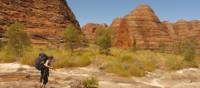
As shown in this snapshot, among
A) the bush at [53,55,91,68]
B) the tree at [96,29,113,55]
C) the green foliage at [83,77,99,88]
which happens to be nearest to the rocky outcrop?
the tree at [96,29,113,55]

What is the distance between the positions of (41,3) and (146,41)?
92586 mm

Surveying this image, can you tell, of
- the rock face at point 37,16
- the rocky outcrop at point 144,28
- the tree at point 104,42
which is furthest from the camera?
the rocky outcrop at point 144,28

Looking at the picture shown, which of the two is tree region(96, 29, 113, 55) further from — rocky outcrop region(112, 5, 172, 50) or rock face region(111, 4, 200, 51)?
rocky outcrop region(112, 5, 172, 50)

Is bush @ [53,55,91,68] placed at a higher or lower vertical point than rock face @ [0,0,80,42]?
lower

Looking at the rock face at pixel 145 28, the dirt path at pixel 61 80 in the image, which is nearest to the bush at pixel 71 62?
the dirt path at pixel 61 80

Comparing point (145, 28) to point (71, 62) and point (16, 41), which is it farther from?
point (71, 62)

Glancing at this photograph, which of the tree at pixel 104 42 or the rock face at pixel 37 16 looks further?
the rock face at pixel 37 16

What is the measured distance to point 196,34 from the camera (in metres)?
181

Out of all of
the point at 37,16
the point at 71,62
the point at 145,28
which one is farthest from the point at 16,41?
the point at 145,28

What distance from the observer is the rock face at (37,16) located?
61.2 meters

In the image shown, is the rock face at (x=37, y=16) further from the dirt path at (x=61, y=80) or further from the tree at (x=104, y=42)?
the dirt path at (x=61, y=80)

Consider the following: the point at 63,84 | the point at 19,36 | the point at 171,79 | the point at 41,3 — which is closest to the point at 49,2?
the point at 41,3

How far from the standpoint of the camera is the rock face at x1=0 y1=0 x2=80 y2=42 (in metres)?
61.2

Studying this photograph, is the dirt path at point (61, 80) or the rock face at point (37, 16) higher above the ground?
the rock face at point (37, 16)
